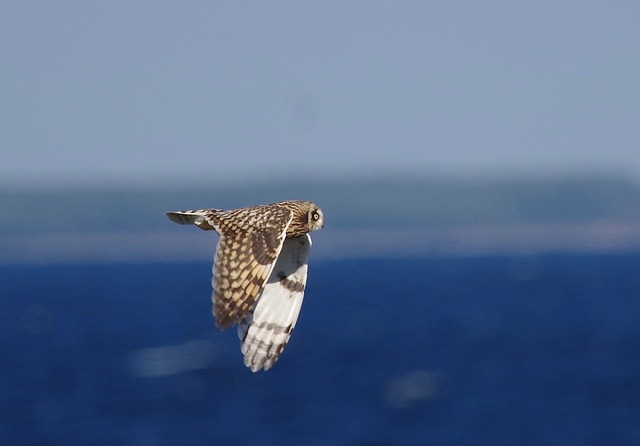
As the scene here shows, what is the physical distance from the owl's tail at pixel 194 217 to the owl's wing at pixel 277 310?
86 cm

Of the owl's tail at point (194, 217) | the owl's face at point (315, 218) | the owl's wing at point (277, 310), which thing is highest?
the owl's tail at point (194, 217)

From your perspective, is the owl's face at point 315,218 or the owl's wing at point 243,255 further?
the owl's face at point 315,218

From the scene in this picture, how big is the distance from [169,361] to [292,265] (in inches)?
2879

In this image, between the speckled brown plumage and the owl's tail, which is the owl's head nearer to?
the speckled brown plumage

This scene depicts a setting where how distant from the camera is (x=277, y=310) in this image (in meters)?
13.7

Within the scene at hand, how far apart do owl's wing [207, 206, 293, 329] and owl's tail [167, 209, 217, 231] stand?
148 millimetres

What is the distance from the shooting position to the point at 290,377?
7369cm

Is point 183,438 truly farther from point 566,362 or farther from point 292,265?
point 292,265

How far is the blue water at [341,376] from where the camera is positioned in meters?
54.1

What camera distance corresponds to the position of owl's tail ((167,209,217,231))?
13414 millimetres

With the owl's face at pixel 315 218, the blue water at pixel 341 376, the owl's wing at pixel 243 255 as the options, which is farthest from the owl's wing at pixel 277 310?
the blue water at pixel 341 376

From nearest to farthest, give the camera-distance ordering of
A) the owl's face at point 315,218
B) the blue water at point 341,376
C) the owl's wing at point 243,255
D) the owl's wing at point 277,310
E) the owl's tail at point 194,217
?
the owl's wing at point 243,255
the owl's tail at point 194,217
the owl's wing at point 277,310
the owl's face at point 315,218
the blue water at point 341,376

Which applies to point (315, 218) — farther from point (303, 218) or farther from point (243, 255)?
point (243, 255)

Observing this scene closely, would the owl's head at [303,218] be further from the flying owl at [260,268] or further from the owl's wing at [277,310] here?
the owl's wing at [277,310]
